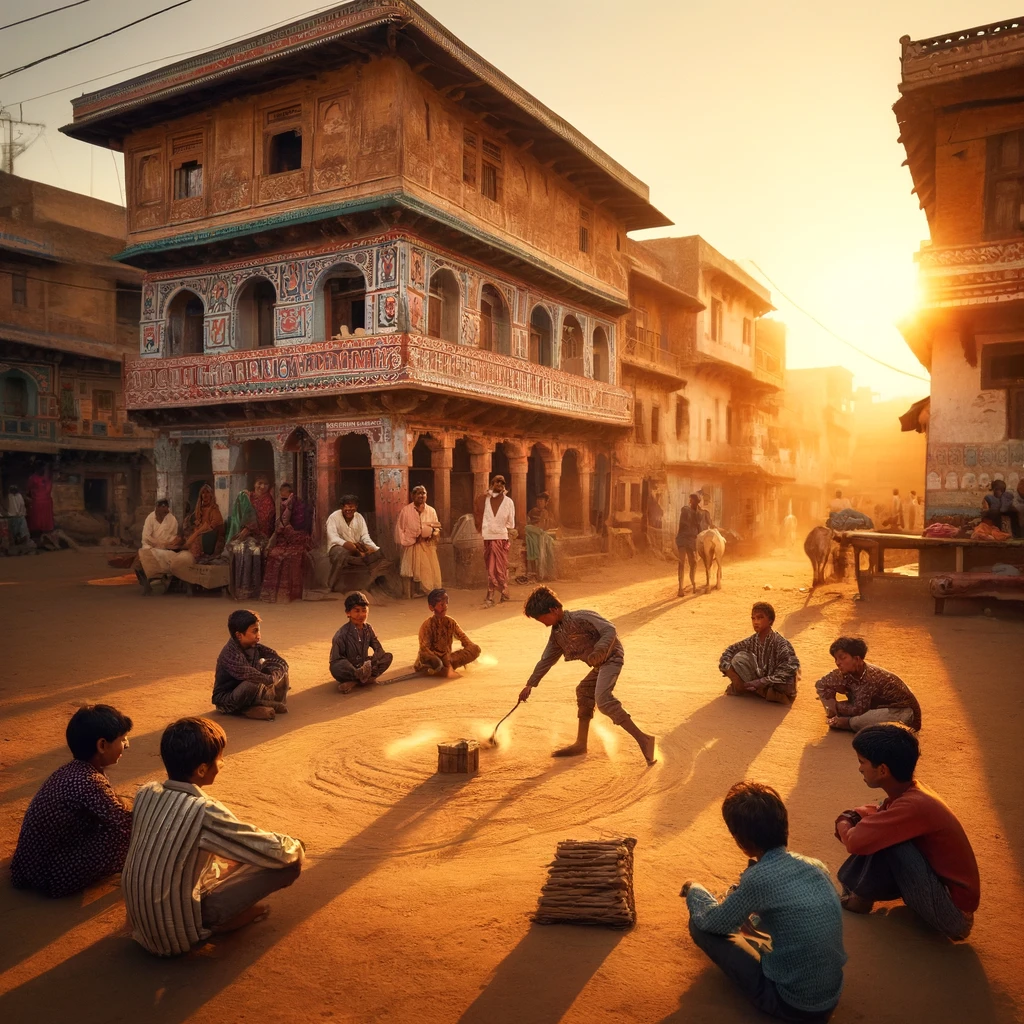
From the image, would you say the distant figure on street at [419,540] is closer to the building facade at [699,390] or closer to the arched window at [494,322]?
the arched window at [494,322]

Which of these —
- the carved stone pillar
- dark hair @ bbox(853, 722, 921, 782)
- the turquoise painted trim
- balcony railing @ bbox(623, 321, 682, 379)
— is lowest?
dark hair @ bbox(853, 722, 921, 782)

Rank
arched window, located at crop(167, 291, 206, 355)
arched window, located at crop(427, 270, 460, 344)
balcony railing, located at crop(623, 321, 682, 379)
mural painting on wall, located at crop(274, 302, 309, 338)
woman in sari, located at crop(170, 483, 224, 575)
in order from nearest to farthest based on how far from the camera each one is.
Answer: woman in sari, located at crop(170, 483, 224, 575)
mural painting on wall, located at crop(274, 302, 309, 338)
arched window, located at crop(427, 270, 460, 344)
arched window, located at crop(167, 291, 206, 355)
balcony railing, located at crop(623, 321, 682, 379)

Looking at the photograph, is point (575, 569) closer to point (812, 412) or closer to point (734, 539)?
point (734, 539)

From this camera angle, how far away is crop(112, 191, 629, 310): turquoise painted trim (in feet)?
53.4

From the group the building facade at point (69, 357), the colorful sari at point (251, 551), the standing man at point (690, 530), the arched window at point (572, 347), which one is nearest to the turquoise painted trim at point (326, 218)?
the arched window at point (572, 347)

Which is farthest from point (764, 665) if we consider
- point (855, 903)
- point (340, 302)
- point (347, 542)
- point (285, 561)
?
point (340, 302)

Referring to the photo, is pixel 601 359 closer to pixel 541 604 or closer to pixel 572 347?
pixel 572 347

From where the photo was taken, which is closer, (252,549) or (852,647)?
(852,647)

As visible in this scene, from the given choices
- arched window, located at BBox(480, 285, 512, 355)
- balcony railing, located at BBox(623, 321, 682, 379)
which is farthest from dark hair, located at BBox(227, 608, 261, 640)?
balcony railing, located at BBox(623, 321, 682, 379)

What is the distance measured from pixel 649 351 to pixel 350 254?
14253mm

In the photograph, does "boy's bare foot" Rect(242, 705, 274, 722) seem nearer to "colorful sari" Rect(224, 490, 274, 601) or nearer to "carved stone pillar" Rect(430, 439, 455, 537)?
"colorful sari" Rect(224, 490, 274, 601)

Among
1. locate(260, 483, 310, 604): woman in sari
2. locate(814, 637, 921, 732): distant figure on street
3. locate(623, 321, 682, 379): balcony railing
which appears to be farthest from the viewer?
locate(623, 321, 682, 379): balcony railing

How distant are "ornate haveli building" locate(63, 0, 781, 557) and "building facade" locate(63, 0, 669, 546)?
5 centimetres

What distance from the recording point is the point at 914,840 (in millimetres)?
3861
